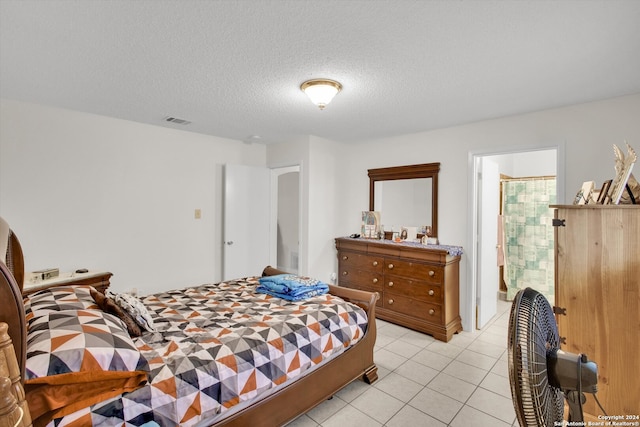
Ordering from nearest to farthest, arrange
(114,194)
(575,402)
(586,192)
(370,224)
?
(575,402) < (586,192) < (114,194) < (370,224)

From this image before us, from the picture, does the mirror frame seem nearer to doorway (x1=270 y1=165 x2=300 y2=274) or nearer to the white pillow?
doorway (x1=270 y1=165 x2=300 y2=274)

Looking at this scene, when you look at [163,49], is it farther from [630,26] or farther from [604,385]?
[604,385]

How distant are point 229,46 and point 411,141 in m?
2.69

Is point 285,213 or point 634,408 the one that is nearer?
point 634,408

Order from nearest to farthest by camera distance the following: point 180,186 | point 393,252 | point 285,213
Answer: point 393,252
point 180,186
point 285,213

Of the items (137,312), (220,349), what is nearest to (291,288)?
(220,349)

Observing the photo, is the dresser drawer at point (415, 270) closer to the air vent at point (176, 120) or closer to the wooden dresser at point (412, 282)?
the wooden dresser at point (412, 282)

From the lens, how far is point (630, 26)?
1.60 metres

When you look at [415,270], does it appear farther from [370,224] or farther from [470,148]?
[470,148]

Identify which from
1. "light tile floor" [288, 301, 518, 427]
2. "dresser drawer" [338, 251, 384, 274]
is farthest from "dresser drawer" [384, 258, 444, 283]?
"light tile floor" [288, 301, 518, 427]

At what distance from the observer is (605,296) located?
1.82m

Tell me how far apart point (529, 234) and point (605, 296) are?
2.84m

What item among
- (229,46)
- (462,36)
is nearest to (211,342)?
(229,46)

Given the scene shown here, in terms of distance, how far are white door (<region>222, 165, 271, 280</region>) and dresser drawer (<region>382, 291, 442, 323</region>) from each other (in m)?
1.93
